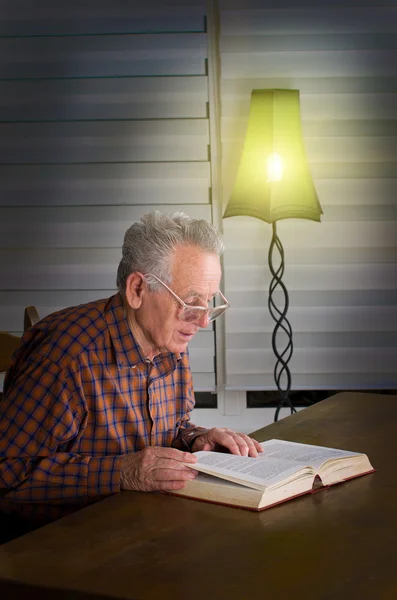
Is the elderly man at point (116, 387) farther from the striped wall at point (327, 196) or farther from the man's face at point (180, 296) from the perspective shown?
the striped wall at point (327, 196)

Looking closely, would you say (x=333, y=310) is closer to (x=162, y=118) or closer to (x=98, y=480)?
(x=162, y=118)

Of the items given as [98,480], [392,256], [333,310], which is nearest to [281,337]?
[333,310]

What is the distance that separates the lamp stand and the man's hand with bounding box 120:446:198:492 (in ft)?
7.31

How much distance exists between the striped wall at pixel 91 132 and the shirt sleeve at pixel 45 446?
2.23 m

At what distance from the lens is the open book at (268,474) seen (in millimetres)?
1680

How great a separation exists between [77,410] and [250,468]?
0.44m

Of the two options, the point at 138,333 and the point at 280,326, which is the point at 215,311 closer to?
the point at 138,333

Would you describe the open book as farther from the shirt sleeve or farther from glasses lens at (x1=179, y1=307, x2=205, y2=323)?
glasses lens at (x1=179, y1=307, x2=205, y2=323)

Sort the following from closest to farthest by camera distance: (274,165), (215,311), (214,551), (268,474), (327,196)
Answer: (214,551), (268,474), (215,311), (274,165), (327,196)

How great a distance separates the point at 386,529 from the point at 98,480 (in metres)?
0.64

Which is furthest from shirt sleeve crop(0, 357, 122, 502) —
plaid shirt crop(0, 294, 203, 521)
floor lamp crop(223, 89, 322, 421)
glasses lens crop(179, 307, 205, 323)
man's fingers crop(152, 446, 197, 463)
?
floor lamp crop(223, 89, 322, 421)

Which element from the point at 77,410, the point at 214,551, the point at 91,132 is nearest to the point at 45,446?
the point at 77,410

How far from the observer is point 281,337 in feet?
13.8

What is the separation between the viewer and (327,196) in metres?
4.11
